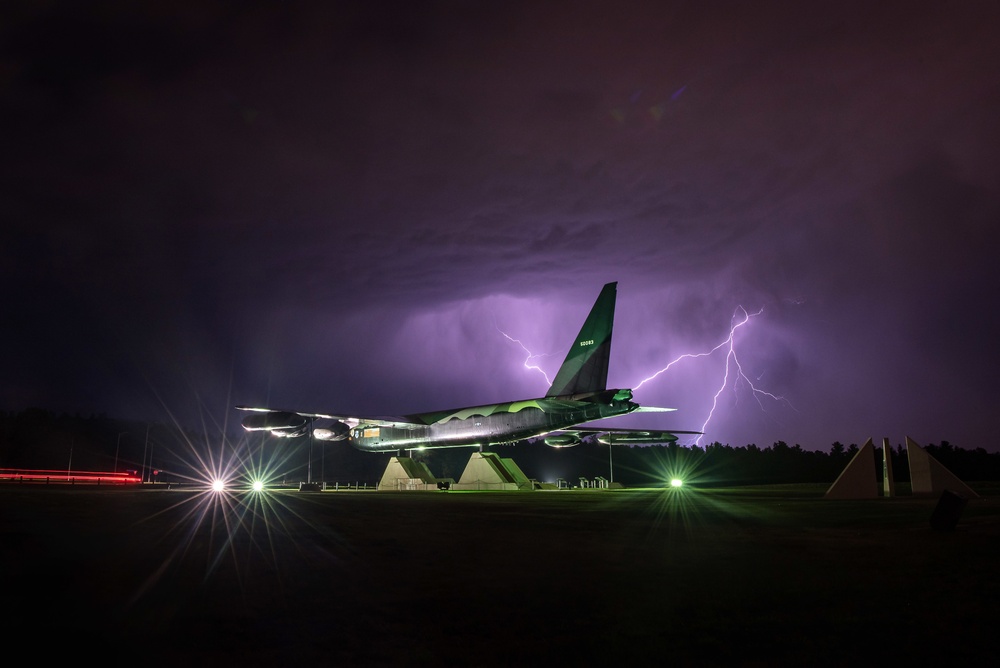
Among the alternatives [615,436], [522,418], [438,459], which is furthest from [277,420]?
[438,459]

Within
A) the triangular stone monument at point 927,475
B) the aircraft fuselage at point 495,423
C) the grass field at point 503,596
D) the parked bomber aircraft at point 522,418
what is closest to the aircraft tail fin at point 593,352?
the parked bomber aircraft at point 522,418

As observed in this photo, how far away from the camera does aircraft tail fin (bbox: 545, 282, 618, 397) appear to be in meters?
42.3

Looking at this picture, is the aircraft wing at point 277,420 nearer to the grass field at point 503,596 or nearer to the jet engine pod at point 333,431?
the jet engine pod at point 333,431

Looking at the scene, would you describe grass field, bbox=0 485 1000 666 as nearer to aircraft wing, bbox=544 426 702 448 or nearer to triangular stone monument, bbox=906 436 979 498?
triangular stone monument, bbox=906 436 979 498

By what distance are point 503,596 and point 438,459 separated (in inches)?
5943

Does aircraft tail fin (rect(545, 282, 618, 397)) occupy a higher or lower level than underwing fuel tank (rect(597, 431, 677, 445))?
higher

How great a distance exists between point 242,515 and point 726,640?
1581cm

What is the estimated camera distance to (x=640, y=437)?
6106 cm

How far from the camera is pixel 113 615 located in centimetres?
617

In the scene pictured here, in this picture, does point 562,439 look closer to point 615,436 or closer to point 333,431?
point 615,436

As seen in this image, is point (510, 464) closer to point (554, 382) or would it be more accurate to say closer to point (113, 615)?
point (554, 382)

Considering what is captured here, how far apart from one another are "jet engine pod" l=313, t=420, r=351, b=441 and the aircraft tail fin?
24.1 metres

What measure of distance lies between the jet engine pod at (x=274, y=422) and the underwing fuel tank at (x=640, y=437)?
97.3ft

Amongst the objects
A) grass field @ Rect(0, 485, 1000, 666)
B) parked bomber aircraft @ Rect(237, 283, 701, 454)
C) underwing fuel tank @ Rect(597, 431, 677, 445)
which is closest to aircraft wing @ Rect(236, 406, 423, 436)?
parked bomber aircraft @ Rect(237, 283, 701, 454)
